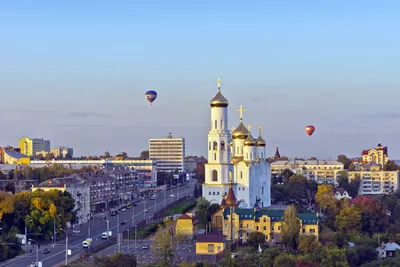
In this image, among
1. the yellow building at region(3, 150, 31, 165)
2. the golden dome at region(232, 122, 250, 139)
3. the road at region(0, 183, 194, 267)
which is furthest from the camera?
the yellow building at region(3, 150, 31, 165)

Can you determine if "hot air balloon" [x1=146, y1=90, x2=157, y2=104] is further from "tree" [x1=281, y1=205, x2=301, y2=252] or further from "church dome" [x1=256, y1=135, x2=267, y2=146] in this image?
"tree" [x1=281, y1=205, x2=301, y2=252]

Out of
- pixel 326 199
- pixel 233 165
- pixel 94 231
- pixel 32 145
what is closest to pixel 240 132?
pixel 233 165

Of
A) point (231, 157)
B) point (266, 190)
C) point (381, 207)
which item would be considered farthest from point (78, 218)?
point (381, 207)

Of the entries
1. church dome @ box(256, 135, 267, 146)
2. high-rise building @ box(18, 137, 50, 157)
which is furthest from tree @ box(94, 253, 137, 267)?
high-rise building @ box(18, 137, 50, 157)

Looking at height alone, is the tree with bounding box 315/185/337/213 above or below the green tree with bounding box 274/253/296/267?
above

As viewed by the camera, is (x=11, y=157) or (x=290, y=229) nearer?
(x=290, y=229)

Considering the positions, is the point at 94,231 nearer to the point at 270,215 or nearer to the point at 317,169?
the point at 270,215

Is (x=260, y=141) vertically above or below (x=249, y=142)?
above

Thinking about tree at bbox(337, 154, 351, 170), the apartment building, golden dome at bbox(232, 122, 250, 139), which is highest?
golden dome at bbox(232, 122, 250, 139)
